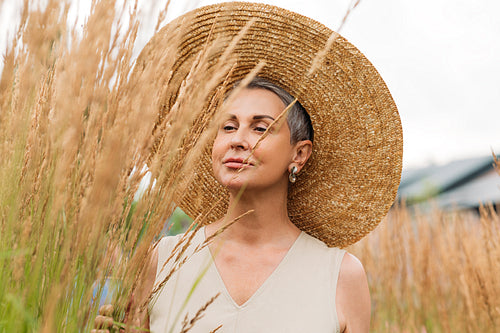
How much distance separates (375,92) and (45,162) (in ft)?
4.57

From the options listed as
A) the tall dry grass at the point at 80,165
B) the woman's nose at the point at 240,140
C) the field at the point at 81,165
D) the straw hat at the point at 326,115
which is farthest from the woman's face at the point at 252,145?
the tall dry grass at the point at 80,165

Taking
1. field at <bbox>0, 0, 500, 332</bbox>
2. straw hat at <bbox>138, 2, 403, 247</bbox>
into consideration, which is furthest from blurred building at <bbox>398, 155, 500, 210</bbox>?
field at <bbox>0, 0, 500, 332</bbox>

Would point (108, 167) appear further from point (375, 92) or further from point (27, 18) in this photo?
point (375, 92)

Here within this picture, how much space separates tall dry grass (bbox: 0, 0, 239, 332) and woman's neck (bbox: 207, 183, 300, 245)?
34.2 inches

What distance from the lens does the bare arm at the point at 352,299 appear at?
1649 mm

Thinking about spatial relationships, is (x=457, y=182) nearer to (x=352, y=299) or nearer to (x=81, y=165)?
(x=352, y=299)

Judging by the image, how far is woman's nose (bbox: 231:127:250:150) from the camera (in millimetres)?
1631

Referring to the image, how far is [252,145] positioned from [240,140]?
47 millimetres

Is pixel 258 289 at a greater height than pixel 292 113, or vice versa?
pixel 292 113

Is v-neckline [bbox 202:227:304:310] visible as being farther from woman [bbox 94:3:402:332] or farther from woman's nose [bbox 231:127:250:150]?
woman's nose [bbox 231:127:250:150]

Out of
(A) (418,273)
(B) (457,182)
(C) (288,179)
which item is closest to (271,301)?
(C) (288,179)

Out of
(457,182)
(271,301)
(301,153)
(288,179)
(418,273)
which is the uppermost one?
(457,182)

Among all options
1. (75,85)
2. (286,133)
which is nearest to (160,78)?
(75,85)

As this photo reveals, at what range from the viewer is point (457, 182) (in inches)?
327
